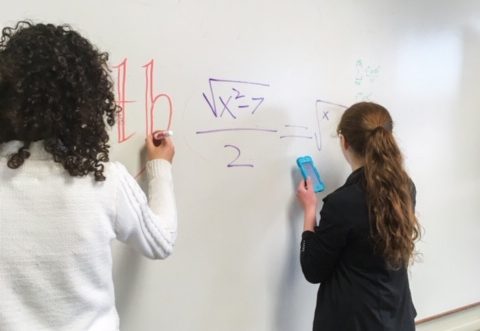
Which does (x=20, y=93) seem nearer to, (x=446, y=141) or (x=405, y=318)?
(x=405, y=318)

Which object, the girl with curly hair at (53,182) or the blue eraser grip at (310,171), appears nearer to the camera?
the girl with curly hair at (53,182)

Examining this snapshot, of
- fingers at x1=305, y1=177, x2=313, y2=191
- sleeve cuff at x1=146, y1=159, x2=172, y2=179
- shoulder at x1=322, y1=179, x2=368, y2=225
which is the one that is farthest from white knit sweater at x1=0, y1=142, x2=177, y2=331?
fingers at x1=305, y1=177, x2=313, y2=191

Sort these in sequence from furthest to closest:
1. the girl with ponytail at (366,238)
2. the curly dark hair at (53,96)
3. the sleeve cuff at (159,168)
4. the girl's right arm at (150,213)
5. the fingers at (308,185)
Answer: the fingers at (308,185) < the girl with ponytail at (366,238) < the sleeve cuff at (159,168) < the girl's right arm at (150,213) < the curly dark hair at (53,96)

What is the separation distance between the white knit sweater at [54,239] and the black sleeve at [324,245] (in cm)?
50

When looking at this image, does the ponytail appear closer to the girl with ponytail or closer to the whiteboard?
the girl with ponytail

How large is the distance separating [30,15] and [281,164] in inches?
26.7

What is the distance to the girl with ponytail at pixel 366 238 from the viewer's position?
1.01 meters

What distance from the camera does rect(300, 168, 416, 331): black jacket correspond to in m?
1.02

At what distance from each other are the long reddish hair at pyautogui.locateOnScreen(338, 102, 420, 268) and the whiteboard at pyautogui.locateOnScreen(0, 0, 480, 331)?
0.68 feet

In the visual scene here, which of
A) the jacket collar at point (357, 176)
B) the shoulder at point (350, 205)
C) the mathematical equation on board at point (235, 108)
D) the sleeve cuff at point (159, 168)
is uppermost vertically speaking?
the mathematical equation on board at point (235, 108)

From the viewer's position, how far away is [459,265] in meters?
1.66

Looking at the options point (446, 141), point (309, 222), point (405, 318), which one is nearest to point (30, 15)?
point (309, 222)

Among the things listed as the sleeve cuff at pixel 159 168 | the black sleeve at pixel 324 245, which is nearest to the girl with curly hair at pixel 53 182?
the sleeve cuff at pixel 159 168

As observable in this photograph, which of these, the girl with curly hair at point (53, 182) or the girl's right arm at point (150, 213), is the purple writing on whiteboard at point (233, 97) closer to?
the girl's right arm at point (150, 213)
